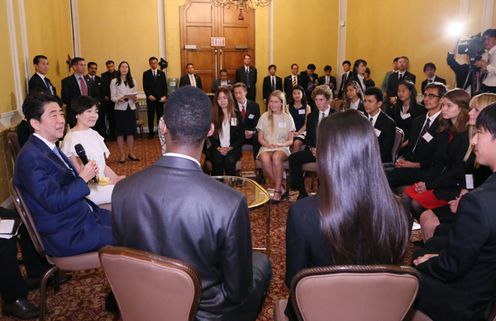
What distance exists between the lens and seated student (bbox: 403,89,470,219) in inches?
130

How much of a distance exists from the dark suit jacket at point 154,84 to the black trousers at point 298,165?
18.4 feet

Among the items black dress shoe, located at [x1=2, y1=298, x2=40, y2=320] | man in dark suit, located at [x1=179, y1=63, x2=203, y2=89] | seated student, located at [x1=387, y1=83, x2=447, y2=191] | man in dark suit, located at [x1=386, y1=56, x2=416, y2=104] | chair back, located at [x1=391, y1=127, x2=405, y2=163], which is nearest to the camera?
black dress shoe, located at [x1=2, y1=298, x2=40, y2=320]

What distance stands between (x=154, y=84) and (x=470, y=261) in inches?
346

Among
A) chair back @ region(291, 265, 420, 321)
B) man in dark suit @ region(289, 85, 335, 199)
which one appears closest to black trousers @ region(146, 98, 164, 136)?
man in dark suit @ region(289, 85, 335, 199)

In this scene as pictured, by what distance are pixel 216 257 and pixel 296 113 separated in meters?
4.36

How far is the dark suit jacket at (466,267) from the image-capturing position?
1569 millimetres

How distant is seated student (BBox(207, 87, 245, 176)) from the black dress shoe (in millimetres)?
2740

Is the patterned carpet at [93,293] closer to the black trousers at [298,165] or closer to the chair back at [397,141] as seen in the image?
the black trousers at [298,165]

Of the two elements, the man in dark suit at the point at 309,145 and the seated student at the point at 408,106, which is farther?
the seated student at the point at 408,106

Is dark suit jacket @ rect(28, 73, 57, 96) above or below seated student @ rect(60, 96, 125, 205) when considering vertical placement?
above

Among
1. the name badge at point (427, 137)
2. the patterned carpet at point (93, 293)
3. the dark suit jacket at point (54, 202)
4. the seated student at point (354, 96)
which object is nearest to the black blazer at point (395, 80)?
the seated student at point (354, 96)

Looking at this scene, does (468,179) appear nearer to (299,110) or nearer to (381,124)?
(381,124)

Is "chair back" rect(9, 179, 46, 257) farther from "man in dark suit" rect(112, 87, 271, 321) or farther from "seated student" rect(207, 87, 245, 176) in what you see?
"seated student" rect(207, 87, 245, 176)

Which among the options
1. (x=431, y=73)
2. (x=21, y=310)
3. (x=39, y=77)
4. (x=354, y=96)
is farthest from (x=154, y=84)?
(x=21, y=310)
